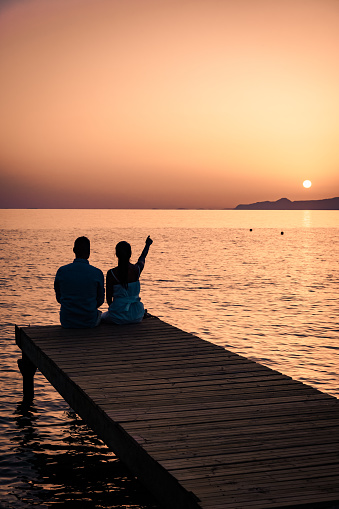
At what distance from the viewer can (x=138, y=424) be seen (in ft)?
20.9

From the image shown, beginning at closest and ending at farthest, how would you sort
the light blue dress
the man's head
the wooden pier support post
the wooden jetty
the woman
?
the wooden jetty → the man's head → the woman → the light blue dress → the wooden pier support post

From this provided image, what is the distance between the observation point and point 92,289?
35.8 ft

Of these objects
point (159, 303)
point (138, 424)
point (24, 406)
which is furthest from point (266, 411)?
point (159, 303)

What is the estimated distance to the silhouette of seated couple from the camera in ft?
35.6

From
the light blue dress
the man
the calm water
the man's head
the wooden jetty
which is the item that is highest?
the man's head

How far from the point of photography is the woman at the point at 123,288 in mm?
10930

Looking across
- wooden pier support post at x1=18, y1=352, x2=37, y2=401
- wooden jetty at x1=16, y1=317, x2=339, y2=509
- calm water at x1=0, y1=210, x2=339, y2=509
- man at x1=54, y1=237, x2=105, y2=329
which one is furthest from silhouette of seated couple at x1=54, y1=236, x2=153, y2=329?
calm water at x1=0, y1=210, x2=339, y2=509

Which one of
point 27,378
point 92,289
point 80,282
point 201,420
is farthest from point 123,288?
point 201,420

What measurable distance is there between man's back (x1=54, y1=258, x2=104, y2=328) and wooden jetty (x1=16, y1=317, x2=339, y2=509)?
822mm

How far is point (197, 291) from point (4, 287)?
36.0 ft

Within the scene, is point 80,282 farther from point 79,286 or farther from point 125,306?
point 125,306

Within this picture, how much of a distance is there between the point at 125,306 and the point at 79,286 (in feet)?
4.17

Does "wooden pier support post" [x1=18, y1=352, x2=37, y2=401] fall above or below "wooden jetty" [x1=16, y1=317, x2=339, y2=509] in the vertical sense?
below

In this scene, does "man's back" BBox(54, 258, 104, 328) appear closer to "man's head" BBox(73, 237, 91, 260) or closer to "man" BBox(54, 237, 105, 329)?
"man" BBox(54, 237, 105, 329)
